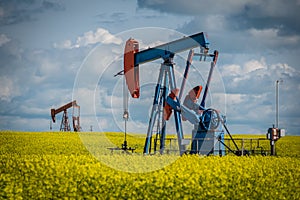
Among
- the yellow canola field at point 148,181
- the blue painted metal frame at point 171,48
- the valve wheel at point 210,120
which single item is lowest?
the yellow canola field at point 148,181

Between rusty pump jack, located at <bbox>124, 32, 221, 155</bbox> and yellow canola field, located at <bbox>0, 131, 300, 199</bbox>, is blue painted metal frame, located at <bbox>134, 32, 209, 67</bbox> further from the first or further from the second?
yellow canola field, located at <bbox>0, 131, 300, 199</bbox>

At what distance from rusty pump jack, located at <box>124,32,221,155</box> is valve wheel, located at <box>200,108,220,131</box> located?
1.21 meters

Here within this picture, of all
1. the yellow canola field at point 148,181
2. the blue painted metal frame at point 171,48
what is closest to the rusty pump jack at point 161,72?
the blue painted metal frame at point 171,48

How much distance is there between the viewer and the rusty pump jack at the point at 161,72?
76.5ft

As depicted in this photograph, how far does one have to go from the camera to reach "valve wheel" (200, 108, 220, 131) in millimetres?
22595

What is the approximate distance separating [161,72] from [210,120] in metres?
3.08

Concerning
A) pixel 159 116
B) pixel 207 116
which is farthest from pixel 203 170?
pixel 159 116

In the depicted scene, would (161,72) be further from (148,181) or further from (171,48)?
(148,181)

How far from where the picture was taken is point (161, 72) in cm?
2405

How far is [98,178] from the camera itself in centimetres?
1370

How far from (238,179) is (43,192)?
16.0 feet

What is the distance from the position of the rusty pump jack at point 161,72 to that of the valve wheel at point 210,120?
1.21 meters

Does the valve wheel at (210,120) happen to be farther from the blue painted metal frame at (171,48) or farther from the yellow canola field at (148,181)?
the yellow canola field at (148,181)

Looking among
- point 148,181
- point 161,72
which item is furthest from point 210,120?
point 148,181
